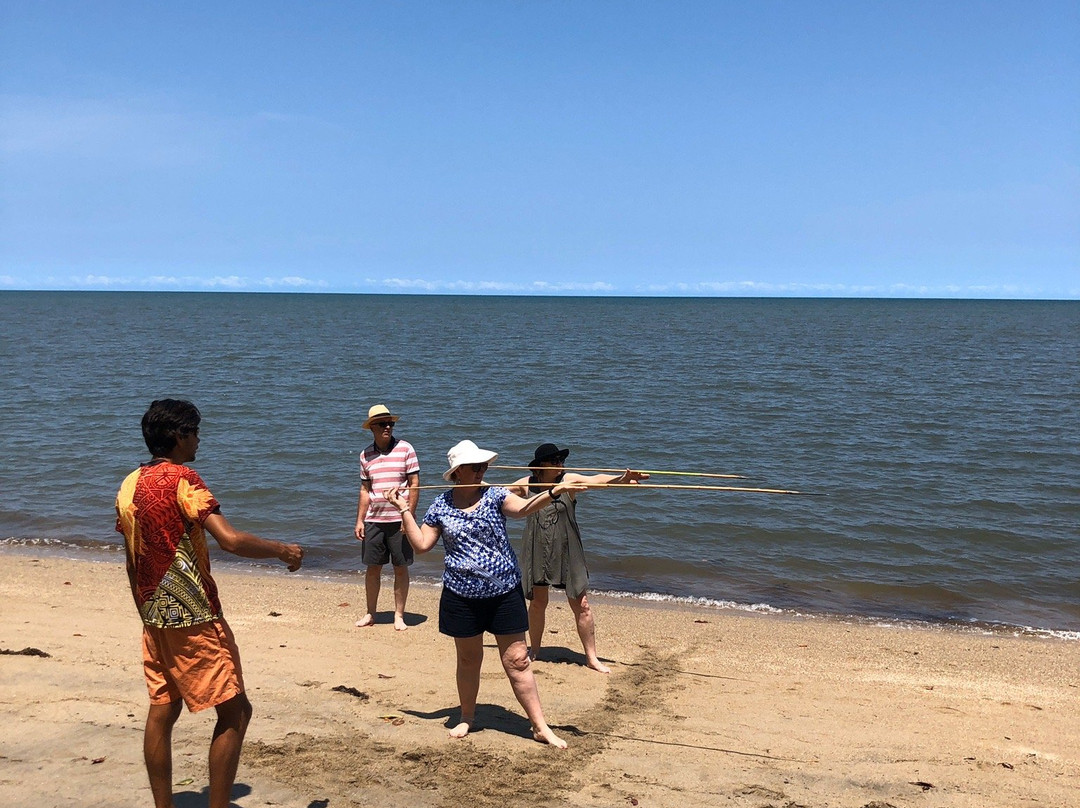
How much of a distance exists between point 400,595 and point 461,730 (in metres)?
2.85

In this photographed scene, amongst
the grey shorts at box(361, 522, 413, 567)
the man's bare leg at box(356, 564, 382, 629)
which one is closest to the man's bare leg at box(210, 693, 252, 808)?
the grey shorts at box(361, 522, 413, 567)

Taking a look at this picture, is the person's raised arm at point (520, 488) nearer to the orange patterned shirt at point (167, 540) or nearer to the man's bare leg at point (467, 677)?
the man's bare leg at point (467, 677)

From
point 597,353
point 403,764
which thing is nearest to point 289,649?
point 403,764

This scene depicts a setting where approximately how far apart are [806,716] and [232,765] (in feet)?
12.3

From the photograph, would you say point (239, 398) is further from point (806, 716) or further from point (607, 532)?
point (806, 716)

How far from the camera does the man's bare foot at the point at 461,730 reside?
5.32 m

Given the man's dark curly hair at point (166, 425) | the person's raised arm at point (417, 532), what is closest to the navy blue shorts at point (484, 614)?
the person's raised arm at point (417, 532)

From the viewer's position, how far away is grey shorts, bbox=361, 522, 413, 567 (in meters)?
7.75

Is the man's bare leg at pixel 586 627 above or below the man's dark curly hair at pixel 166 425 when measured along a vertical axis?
below

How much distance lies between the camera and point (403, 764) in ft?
16.2

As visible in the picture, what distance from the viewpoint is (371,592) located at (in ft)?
26.7

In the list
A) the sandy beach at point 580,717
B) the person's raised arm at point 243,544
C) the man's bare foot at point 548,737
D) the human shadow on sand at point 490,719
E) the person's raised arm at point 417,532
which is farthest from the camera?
the human shadow on sand at point 490,719

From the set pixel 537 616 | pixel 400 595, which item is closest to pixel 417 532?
pixel 537 616

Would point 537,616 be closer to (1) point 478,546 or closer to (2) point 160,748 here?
(1) point 478,546
